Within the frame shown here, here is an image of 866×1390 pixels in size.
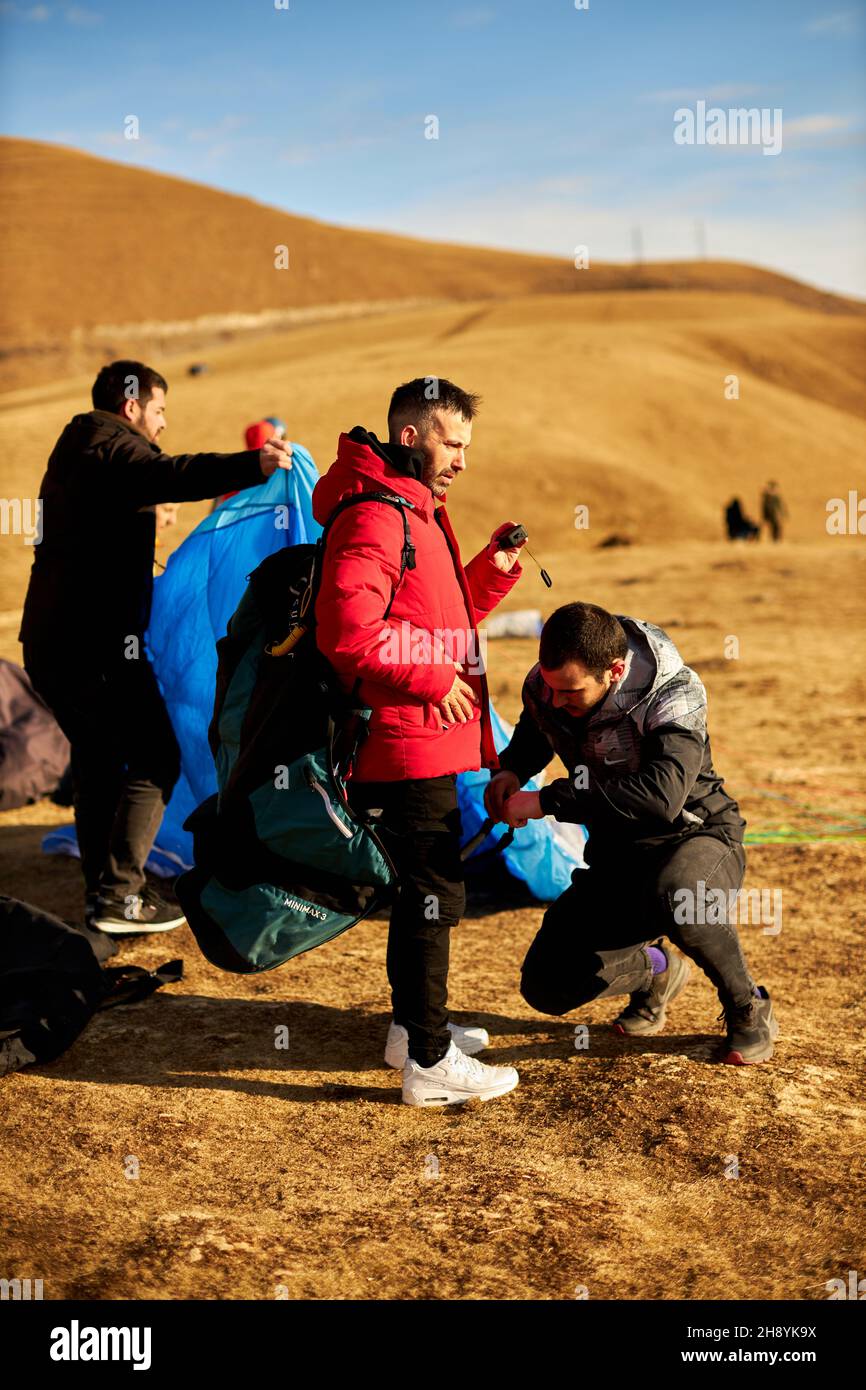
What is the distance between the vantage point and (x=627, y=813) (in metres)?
3.87

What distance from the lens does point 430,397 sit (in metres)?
3.68

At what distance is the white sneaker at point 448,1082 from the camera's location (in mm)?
4059

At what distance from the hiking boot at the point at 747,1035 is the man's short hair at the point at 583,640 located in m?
1.26

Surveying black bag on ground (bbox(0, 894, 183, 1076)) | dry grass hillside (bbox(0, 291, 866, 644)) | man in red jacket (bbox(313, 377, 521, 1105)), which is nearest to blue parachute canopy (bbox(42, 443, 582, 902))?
black bag on ground (bbox(0, 894, 183, 1076))

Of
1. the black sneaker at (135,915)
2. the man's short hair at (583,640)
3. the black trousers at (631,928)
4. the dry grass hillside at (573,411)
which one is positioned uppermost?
the dry grass hillside at (573,411)

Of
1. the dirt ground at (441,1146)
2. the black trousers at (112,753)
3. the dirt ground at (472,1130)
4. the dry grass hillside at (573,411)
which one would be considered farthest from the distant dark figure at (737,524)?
the black trousers at (112,753)

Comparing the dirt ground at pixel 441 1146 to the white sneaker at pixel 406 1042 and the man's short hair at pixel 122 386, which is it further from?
the man's short hair at pixel 122 386

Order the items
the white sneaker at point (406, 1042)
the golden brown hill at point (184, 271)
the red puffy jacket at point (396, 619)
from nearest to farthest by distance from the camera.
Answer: the red puffy jacket at point (396, 619) < the white sneaker at point (406, 1042) < the golden brown hill at point (184, 271)

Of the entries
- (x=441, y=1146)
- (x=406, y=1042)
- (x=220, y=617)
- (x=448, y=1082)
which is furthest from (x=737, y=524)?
(x=441, y=1146)

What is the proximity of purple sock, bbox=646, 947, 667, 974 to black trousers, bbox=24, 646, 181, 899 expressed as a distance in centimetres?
205

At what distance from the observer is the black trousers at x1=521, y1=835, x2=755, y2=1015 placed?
4.05 meters

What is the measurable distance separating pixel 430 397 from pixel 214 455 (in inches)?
47.9

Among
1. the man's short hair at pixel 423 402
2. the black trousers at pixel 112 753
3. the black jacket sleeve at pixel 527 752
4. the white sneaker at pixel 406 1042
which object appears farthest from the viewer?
the black trousers at pixel 112 753

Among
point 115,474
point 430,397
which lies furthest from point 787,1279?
point 115,474
